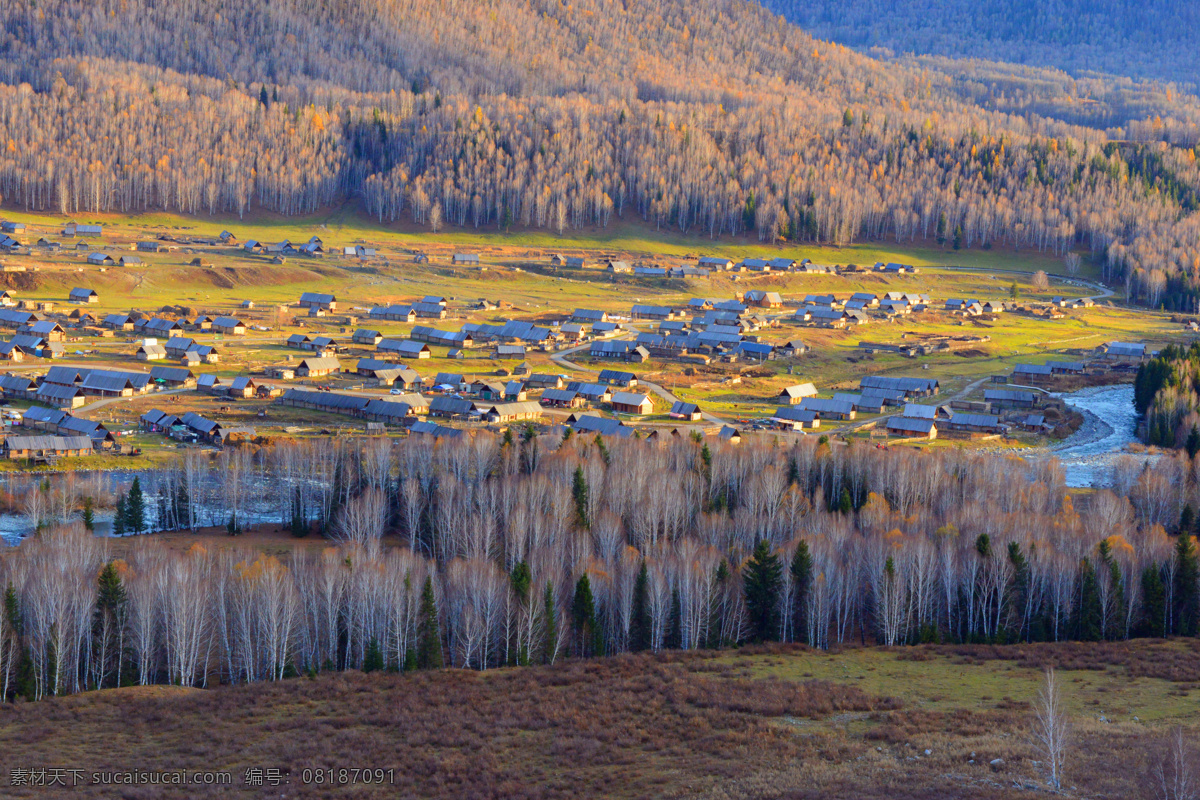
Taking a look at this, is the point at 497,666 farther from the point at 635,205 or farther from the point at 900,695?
the point at 635,205

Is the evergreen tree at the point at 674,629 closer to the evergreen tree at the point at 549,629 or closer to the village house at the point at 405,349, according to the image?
the evergreen tree at the point at 549,629

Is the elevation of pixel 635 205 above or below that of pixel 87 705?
above

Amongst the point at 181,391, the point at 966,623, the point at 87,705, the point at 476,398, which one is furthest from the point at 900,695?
the point at 181,391

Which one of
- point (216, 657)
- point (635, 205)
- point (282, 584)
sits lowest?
point (216, 657)

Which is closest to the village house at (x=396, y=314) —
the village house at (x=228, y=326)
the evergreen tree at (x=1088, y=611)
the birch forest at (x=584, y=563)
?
the village house at (x=228, y=326)

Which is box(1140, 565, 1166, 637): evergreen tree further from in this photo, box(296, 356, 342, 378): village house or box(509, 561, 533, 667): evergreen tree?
box(296, 356, 342, 378): village house

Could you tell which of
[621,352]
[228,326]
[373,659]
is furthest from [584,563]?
[228,326]
